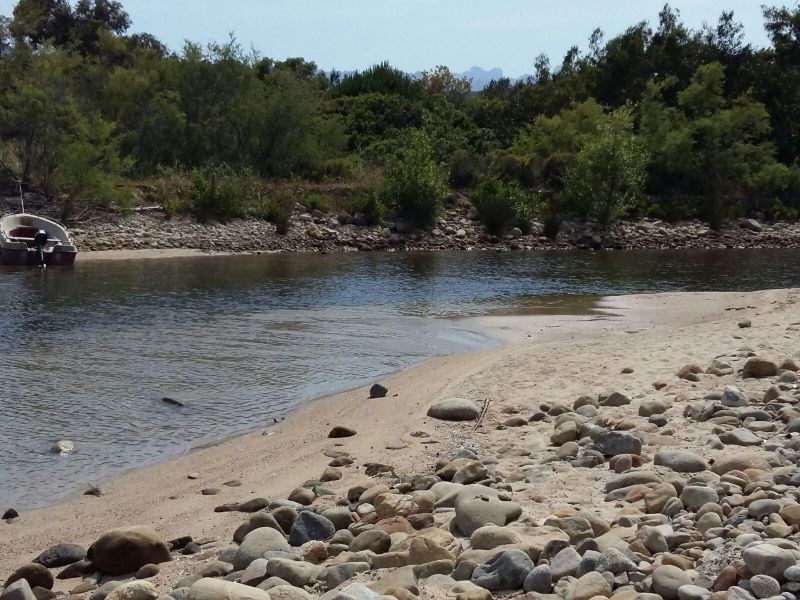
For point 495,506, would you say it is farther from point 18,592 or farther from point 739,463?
point 18,592

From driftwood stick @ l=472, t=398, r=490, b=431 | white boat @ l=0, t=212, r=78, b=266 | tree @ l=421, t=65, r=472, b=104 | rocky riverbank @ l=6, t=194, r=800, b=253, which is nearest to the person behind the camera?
driftwood stick @ l=472, t=398, r=490, b=431

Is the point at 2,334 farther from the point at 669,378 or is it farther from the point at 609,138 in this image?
the point at 609,138

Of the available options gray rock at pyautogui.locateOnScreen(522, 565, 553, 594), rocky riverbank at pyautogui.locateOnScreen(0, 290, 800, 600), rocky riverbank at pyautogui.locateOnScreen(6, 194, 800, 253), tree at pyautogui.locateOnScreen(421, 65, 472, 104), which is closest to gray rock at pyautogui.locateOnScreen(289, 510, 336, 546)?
rocky riverbank at pyautogui.locateOnScreen(0, 290, 800, 600)

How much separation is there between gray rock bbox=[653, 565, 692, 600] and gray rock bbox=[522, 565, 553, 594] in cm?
62

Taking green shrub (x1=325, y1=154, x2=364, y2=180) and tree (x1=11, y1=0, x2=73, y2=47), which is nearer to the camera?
green shrub (x1=325, y1=154, x2=364, y2=180)

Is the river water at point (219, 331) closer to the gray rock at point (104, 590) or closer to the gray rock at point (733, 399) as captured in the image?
the gray rock at point (104, 590)

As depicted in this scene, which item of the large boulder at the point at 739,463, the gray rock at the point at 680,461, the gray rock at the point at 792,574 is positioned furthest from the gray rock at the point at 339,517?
the gray rock at the point at 792,574

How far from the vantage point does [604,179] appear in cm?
5078

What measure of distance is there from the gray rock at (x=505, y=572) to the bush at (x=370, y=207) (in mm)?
42171

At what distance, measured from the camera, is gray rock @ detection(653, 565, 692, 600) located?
204 inches

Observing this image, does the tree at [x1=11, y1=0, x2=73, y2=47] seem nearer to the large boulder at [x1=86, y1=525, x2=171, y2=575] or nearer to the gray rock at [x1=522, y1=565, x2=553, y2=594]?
the large boulder at [x1=86, y1=525, x2=171, y2=575]

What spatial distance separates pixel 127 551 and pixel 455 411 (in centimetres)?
512

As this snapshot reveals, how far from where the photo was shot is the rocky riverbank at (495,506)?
221 inches

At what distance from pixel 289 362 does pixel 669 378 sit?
7126 millimetres
